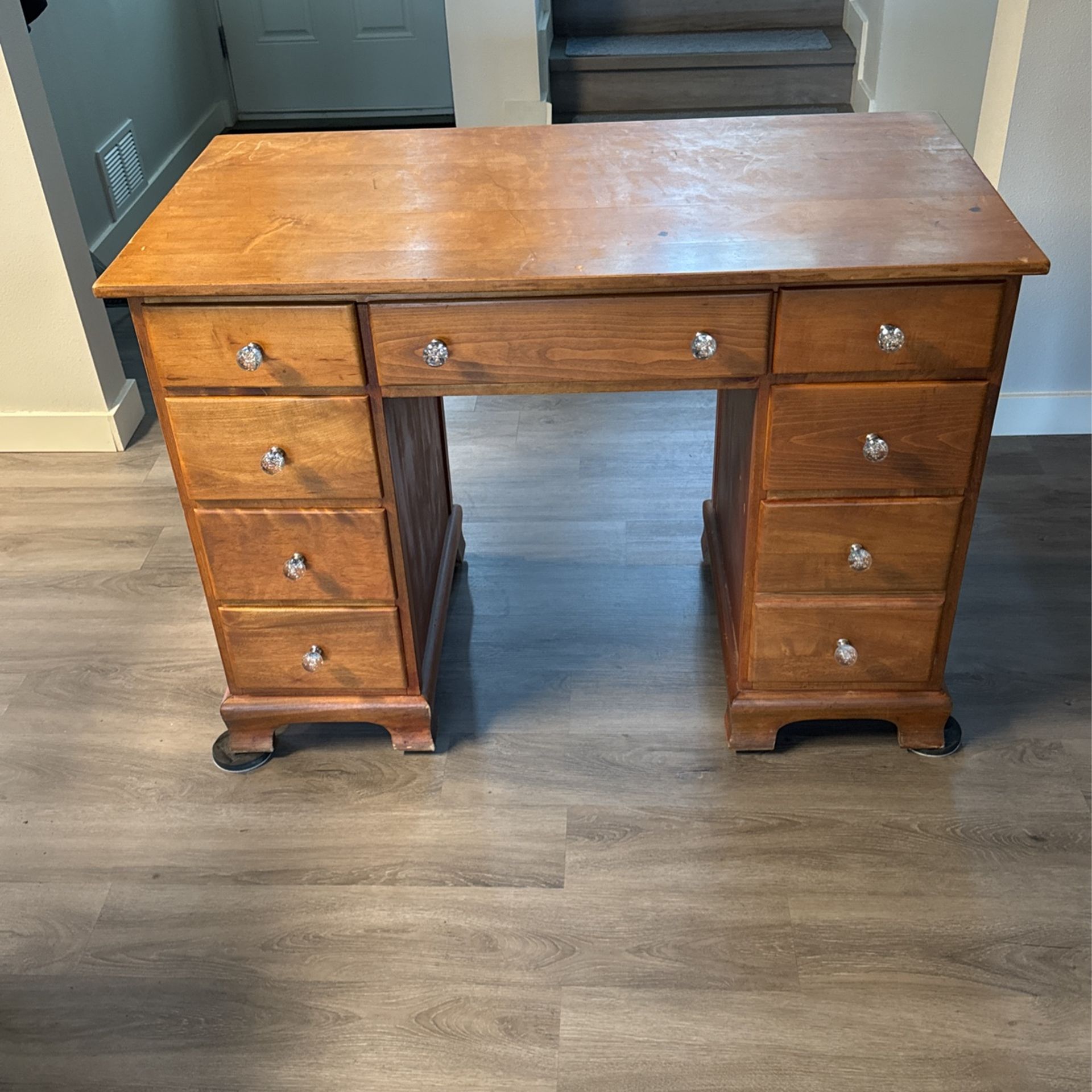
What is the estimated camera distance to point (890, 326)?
4.32ft

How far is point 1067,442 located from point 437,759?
161cm

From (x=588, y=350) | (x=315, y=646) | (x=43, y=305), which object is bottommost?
(x=315, y=646)

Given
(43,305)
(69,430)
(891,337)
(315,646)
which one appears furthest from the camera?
(69,430)

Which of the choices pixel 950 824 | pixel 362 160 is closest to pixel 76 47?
pixel 362 160

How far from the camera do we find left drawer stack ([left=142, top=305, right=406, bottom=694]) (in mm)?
1354

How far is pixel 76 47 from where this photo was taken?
306 centimetres

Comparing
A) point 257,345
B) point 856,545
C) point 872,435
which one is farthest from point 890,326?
point 257,345

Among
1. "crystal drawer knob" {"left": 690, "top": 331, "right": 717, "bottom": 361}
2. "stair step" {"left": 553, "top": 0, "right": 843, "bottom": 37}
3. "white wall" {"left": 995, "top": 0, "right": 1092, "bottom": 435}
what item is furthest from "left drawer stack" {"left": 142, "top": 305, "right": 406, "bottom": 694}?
"stair step" {"left": 553, "top": 0, "right": 843, "bottom": 37}

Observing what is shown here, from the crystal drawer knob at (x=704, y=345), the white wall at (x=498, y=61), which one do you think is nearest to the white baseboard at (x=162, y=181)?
the white wall at (x=498, y=61)

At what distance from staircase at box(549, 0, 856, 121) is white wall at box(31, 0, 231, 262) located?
51.9 inches

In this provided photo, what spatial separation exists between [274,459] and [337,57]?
130 inches

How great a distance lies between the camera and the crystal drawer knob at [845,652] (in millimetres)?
1604

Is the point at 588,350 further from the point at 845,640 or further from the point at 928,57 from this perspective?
the point at 928,57

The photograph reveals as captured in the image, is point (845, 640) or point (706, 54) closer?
point (845, 640)
